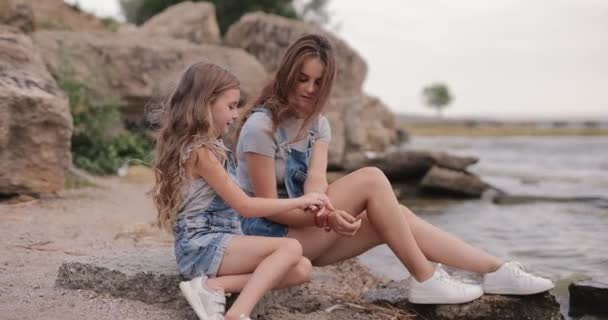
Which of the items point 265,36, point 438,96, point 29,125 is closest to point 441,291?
point 29,125

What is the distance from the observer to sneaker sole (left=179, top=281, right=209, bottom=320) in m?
2.72

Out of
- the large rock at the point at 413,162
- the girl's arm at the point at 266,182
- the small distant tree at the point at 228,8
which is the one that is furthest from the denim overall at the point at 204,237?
the small distant tree at the point at 228,8

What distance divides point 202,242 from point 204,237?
0.03 meters

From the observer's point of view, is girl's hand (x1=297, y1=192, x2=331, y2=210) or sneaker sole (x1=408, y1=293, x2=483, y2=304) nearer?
girl's hand (x1=297, y1=192, x2=331, y2=210)

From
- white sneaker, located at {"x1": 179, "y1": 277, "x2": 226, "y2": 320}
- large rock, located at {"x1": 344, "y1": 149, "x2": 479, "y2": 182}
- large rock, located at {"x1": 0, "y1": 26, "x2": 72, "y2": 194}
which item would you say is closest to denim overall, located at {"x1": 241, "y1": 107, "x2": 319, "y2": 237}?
white sneaker, located at {"x1": 179, "y1": 277, "x2": 226, "y2": 320}

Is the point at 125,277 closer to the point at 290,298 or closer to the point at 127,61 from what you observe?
the point at 290,298

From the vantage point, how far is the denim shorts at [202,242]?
286 centimetres

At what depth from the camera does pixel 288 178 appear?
3303mm

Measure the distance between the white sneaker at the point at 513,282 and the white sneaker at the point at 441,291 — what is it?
0.09 metres

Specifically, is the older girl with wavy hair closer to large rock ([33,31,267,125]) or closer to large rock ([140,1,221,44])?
large rock ([33,31,267,125])

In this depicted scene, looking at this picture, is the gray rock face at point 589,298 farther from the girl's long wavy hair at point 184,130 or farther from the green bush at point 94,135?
the green bush at point 94,135

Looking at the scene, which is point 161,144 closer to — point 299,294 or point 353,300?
point 299,294

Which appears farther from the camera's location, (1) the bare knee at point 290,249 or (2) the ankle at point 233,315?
(1) the bare knee at point 290,249

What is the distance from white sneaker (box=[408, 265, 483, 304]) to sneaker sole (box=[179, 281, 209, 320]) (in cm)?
108
